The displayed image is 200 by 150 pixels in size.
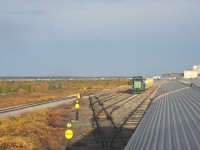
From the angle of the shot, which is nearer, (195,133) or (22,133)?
(195,133)

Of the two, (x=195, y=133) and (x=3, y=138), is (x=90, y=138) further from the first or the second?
(x=195, y=133)

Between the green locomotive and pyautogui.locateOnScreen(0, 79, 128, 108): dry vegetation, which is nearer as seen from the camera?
pyautogui.locateOnScreen(0, 79, 128, 108): dry vegetation

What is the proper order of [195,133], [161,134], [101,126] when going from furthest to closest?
[101,126] < [161,134] < [195,133]

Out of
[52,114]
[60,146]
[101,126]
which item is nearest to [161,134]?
[60,146]

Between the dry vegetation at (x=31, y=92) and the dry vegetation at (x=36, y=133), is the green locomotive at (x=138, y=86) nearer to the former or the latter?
the dry vegetation at (x=31, y=92)

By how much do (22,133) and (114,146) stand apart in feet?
19.5

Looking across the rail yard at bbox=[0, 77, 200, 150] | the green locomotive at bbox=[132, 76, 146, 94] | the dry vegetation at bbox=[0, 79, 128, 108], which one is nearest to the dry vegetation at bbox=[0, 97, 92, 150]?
the rail yard at bbox=[0, 77, 200, 150]

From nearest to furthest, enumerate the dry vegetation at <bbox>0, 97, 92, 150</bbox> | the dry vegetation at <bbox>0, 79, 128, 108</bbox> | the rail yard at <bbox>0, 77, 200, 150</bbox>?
the rail yard at <bbox>0, 77, 200, 150</bbox> < the dry vegetation at <bbox>0, 97, 92, 150</bbox> < the dry vegetation at <bbox>0, 79, 128, 108</bbox>

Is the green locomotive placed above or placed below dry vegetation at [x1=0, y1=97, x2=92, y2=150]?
above

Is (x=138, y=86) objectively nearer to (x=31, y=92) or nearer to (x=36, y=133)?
(x=31, y=92)

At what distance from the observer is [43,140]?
21594 mm

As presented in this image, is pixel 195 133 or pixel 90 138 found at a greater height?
pixel 195 133

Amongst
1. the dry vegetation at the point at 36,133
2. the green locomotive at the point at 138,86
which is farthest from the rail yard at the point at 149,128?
the green locomotive at the point at 138,86

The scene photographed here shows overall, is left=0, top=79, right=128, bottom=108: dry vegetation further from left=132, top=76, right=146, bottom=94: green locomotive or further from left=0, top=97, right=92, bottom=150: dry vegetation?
left=0, top=97, right=92, bottom=150: dry vegetation
